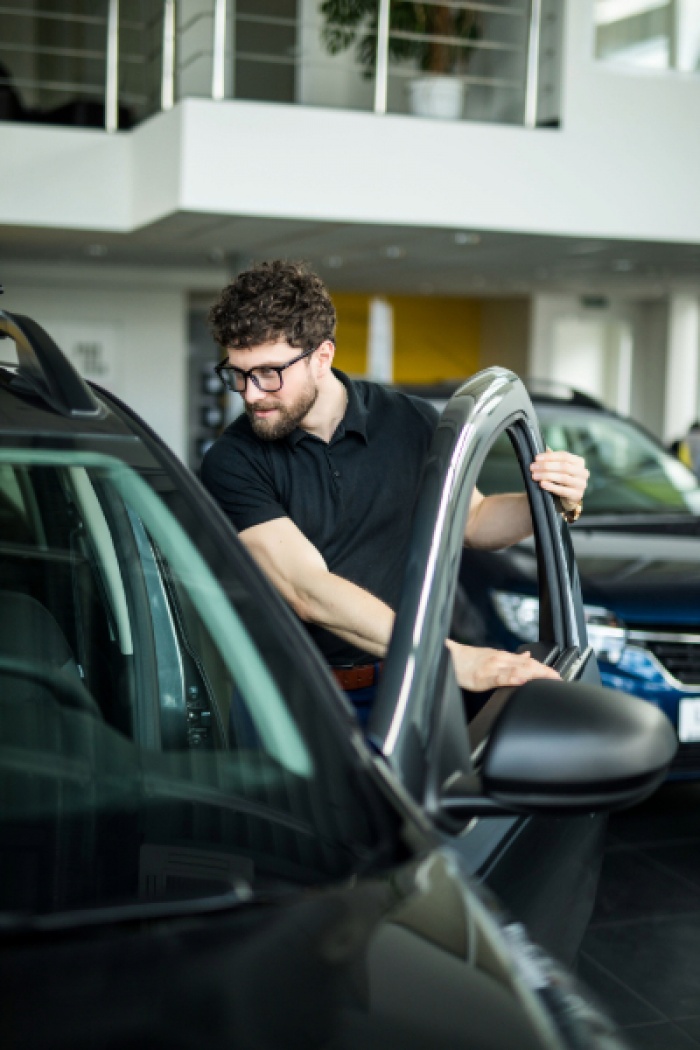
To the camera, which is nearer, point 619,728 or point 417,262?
point 619,728

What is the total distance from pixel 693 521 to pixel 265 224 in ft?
19.6

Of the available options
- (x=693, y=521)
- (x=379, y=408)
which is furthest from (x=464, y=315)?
(x=379, y=408)

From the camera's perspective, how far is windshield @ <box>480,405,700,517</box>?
17.1ft

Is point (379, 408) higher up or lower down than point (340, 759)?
higher up

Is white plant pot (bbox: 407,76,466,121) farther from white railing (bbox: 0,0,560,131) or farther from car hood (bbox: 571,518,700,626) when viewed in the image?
car hood (bbox: 571,518,700,626)

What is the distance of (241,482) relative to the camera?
2352mm

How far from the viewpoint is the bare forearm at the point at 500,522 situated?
91.7 inches

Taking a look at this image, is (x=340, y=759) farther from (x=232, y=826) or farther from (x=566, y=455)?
(x=566, y=455)

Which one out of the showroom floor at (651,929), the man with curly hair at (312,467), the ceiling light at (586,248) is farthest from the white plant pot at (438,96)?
the man with curly hair at (312,467)

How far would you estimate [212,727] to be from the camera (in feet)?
5.55

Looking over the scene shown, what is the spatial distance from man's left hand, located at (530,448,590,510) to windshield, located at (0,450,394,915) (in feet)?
2.05

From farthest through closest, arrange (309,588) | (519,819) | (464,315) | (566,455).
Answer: (464,315), (309,588), (566,455), (519,819)

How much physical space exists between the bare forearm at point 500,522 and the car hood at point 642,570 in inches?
62.0

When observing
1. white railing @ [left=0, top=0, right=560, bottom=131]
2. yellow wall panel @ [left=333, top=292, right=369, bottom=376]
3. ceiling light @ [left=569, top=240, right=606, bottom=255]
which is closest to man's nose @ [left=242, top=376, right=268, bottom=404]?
white railing @ [left=0, top=0, right=560, bottom=131]
